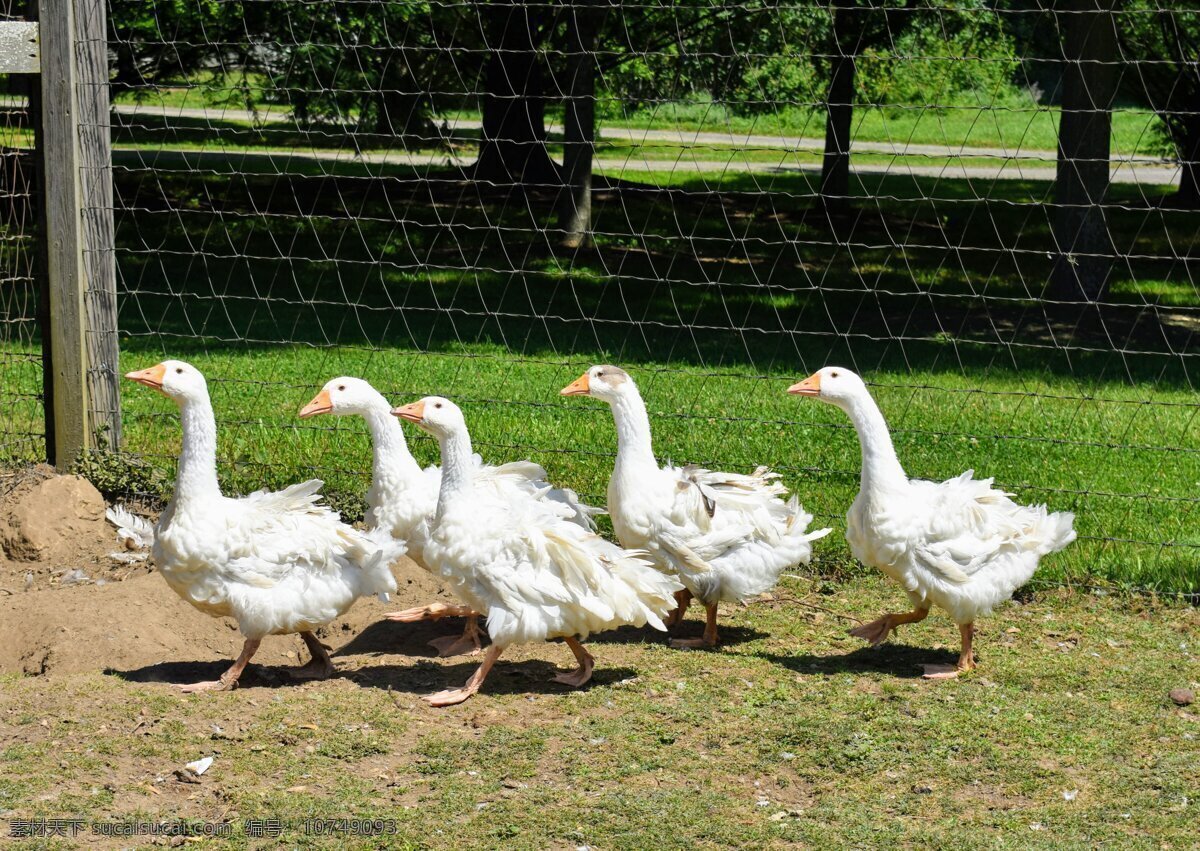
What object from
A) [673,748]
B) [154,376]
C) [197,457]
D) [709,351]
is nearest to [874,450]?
[673,748]

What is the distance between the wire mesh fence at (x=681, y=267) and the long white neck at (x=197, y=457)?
162cm

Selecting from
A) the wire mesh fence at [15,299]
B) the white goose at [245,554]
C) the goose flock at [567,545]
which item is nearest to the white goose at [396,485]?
the goose flock at [567,545]

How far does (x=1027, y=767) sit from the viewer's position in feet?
15.4

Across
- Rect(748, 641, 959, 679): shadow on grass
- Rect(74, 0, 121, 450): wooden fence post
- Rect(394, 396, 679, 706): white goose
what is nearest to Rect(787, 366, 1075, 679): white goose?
Rect(748, 641, 959, 679): shadow on grass

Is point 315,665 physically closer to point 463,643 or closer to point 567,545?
point 463,643

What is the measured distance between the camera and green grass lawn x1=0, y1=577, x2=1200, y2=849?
4.27 m

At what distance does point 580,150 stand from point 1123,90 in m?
10.8

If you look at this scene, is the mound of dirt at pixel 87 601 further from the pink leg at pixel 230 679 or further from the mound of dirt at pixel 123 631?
the pink leg at pixel 230 679

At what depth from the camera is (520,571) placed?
209 inches

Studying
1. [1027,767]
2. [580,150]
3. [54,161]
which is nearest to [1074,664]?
[1027,767]

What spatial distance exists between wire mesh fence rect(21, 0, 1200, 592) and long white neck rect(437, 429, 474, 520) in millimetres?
1674

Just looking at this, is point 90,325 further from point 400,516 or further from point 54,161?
point 400,516

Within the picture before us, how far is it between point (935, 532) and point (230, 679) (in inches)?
119

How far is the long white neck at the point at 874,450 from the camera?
5.43m
